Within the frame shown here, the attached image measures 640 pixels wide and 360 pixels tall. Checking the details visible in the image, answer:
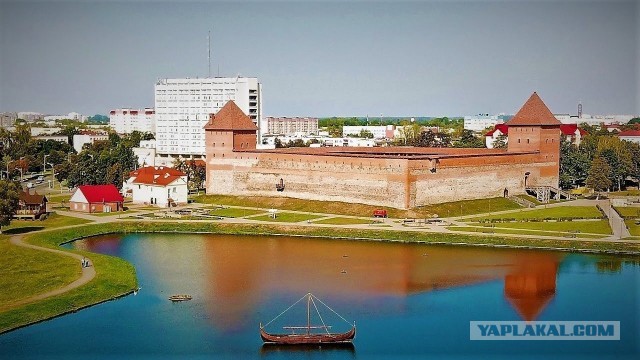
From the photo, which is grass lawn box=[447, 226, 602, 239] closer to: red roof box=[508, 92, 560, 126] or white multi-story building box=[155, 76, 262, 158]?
red roof box=[508, 92, 560, 126]

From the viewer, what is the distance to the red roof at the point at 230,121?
45.7m

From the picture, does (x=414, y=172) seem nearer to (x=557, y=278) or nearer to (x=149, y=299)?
(x=557, y=278)

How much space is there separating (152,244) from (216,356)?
14.8 metres

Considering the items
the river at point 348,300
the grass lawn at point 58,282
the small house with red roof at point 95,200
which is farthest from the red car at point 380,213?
the grass lawn at point 58,282

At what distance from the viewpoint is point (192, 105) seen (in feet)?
261

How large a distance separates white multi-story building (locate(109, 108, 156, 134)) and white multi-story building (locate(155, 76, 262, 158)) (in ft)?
130

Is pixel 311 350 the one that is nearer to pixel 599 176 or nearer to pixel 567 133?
pixel 599 176

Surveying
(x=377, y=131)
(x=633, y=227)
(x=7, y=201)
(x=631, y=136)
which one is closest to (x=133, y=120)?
(x=377, y=131)

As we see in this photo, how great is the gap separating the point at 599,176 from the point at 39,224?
31202 mm

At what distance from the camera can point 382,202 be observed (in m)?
38.7

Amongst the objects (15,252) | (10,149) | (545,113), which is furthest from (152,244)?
(10,149)

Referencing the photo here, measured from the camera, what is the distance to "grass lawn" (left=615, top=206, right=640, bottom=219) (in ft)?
119

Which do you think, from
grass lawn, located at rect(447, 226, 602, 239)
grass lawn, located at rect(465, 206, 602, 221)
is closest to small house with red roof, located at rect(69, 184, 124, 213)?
grass lawn, located at rect(447, 226, 602, 239)

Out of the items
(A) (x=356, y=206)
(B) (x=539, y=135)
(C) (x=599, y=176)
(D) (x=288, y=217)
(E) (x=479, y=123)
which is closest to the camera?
(D) (x=288, y=217)
